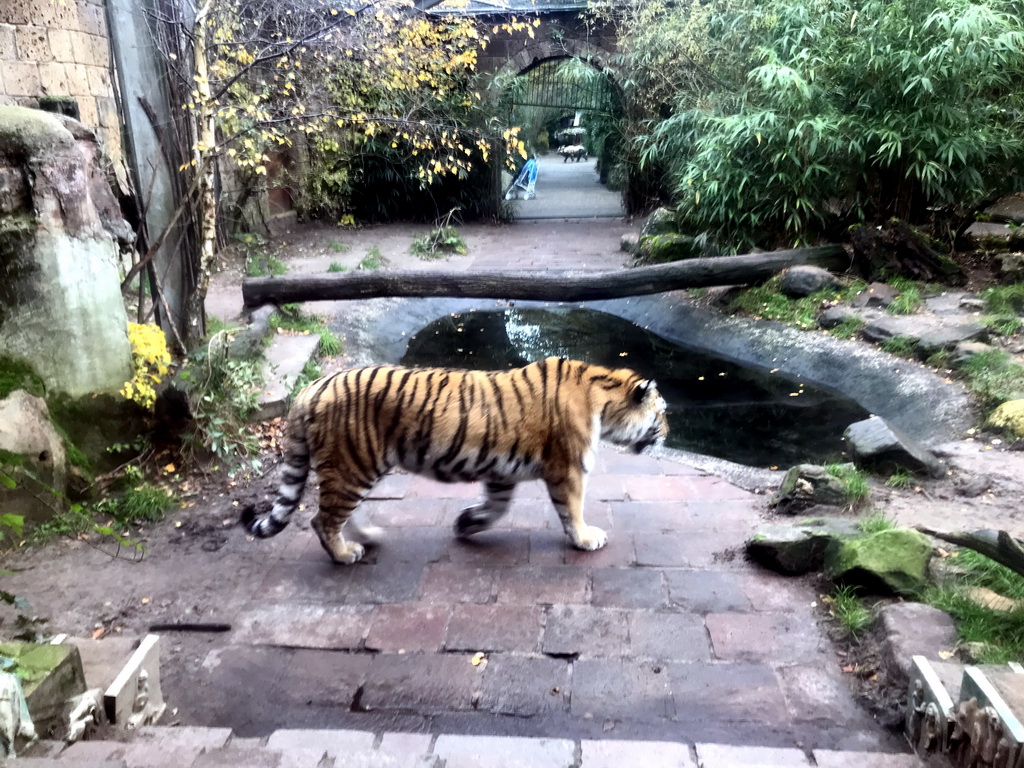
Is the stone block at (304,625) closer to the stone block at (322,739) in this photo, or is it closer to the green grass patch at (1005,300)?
the stone block at (322,739)

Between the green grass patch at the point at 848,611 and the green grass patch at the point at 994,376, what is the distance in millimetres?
2925

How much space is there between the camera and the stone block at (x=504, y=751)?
202 cm

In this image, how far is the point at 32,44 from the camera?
4.85 metres

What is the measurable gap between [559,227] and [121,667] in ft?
40.2

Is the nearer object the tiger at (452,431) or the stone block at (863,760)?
the stone block at (863,760)

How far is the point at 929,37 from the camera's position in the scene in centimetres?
715

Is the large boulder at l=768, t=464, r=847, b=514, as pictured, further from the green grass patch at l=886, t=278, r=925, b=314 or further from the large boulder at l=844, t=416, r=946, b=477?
the green grass patch at l=886, t=278, r=925, b=314

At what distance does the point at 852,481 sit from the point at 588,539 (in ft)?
4.76

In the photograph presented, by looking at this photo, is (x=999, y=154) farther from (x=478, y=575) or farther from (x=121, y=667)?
(x=121, y=667)

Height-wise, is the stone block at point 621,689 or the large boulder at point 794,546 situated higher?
the large boulder at point 794,546

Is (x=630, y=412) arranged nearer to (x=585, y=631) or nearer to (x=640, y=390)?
(x=640, y=390)

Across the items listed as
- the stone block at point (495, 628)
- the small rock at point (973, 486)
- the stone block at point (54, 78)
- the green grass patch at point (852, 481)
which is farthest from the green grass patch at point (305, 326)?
the small rock at point (973, 486)

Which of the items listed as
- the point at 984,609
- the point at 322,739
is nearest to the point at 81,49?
the point at 322,739

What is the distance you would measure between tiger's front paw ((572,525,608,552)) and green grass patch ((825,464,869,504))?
1.32 metres
